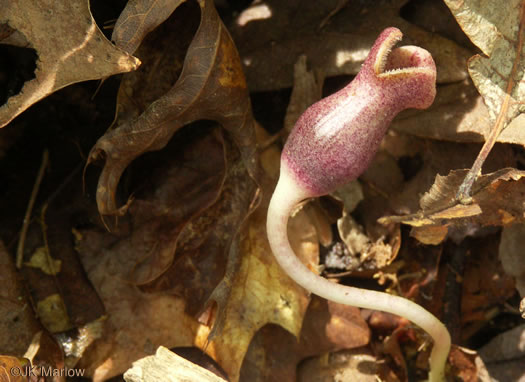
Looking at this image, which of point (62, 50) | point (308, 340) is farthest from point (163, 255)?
point (62, 50)

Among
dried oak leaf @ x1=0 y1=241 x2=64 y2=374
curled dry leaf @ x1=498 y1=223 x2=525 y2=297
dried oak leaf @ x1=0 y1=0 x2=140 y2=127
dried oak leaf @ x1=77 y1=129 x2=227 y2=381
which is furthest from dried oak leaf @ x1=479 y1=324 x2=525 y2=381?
dried oak leaf @ x1=0 y1=0 x2=140 y2=127

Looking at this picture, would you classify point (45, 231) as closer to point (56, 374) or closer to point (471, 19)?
→ point (56, 374)

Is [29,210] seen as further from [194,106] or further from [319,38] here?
[319,38]

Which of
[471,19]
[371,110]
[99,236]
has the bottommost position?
[99,236]

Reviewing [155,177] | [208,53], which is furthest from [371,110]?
[155,177]

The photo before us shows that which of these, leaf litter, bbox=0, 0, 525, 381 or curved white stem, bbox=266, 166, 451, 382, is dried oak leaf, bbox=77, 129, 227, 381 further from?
curved white stem, bbox=266, 166, 451, 382

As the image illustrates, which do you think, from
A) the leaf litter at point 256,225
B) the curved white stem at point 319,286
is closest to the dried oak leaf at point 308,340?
the leaf litter at point 256,225
